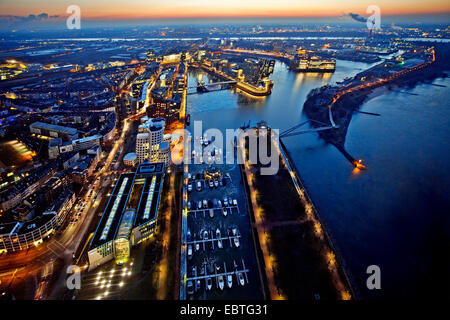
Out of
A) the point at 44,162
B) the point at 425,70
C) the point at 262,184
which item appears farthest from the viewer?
the point at 425,70

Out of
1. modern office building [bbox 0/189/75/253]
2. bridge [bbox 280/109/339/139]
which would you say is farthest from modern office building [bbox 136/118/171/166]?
bridge [bbox 280/109/339/139]

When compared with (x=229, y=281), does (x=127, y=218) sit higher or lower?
higher

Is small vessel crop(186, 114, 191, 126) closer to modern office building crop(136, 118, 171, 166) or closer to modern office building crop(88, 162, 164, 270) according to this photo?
modern office building crop(136, 118, 171, 166)

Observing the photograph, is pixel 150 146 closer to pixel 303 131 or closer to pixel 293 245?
pixel 293 245

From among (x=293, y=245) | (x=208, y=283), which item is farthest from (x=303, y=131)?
(x=208, y=283)

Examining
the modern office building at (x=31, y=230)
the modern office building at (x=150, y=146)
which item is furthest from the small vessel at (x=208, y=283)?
the modern office building at (x=150, y=146)
